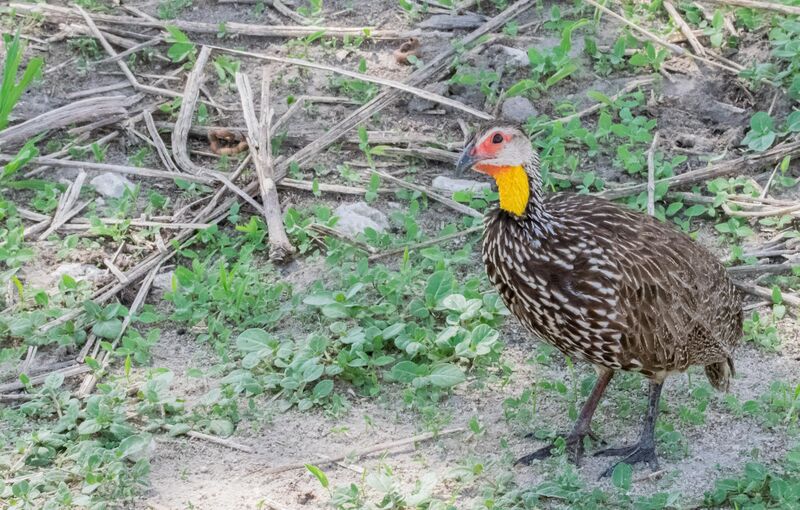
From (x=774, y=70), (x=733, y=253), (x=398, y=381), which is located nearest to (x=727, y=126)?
(x=774, y=70)

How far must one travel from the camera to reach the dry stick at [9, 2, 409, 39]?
7.50 metres

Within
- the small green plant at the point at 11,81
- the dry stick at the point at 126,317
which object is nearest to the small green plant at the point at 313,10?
the small green plant at the point at 11,81

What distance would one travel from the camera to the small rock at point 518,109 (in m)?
6.90

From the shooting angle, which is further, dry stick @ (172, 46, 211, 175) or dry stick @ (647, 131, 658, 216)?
dry stick @ (172, 46, 211, 175)

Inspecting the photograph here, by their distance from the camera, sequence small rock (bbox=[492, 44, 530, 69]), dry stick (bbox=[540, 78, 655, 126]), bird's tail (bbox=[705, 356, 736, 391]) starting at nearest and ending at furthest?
bird's tail (bbox=[705, 356, 736, 391]) → dry stick (bbox=[540, 78, 655, 126]) → small rock (bbox=[492, 44, 530, 69])

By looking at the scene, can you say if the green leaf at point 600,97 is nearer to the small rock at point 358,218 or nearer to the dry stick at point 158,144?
the small rock at point 358,218

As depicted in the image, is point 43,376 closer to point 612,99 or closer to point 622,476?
point 622,476

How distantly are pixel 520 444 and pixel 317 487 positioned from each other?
0.93 metres

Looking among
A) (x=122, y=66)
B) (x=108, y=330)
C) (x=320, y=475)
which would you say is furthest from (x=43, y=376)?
(x=122, y=66)

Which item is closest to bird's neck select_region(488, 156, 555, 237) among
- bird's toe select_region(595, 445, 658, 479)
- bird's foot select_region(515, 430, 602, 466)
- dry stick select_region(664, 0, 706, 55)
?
bird's foot select_region(515, 430, 602, 466)

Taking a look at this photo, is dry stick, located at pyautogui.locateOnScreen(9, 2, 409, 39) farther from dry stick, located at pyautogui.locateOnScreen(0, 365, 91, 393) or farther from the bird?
dry stick, located at pyautogui.locateOnScreen(0, 365, 91, 393)

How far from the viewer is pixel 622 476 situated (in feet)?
15.1

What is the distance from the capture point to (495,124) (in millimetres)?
4859

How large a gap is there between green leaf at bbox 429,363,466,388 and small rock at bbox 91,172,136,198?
2351mm
